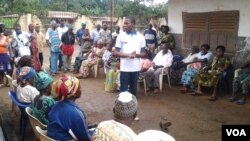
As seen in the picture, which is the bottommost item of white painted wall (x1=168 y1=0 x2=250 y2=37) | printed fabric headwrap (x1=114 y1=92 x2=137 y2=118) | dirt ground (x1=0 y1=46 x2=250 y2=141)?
dirt ground (x1=0 y1=46 x2=250 y2=141)

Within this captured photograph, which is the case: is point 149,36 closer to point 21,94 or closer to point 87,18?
point 21,94

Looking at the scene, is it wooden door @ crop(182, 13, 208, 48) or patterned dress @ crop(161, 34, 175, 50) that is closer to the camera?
wooden door @ crop(182, 13, 208, 48)

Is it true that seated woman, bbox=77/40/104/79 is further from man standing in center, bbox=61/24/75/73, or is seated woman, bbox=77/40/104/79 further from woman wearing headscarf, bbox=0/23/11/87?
woman wearing headscarf, bbox=0/23/11/87

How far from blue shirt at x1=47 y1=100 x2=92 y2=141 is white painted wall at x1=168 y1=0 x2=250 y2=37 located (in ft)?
20.3

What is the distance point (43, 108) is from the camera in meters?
4.00

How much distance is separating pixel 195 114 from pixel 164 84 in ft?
9.70

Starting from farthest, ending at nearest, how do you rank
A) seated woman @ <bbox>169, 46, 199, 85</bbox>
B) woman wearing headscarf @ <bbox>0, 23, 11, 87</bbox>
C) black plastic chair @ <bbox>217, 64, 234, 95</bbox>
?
seated woman @ <bbox>169, 46, 199, 85</bbox>
woman wearing headscarf @ <bbox>0, 23, 11, 87</bbox>
black plastic chair @ <bbox>217, 64, 234, 95</bbox>

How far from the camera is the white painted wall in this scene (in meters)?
8.04

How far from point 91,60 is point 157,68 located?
111 inches

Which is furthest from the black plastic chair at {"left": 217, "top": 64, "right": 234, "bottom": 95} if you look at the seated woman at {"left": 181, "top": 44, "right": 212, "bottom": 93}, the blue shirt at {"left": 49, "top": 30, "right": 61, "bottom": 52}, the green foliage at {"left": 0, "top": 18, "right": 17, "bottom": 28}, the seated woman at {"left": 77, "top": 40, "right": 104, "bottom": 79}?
the green foliage at {"left": 0, "top": 18, "right": 17, "bottom": 28}

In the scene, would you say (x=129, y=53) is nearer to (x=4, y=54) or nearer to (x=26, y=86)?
(x=26, y=86)

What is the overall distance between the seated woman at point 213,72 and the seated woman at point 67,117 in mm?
5137

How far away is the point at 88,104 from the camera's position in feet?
24.3

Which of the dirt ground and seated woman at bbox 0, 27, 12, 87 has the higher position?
seated woman at bbox 0, 27, 12, 87
